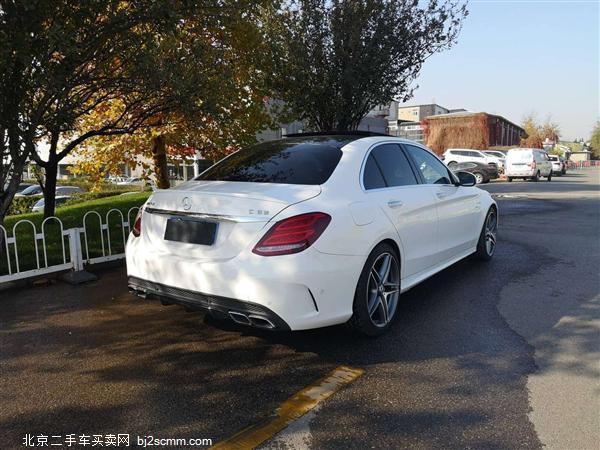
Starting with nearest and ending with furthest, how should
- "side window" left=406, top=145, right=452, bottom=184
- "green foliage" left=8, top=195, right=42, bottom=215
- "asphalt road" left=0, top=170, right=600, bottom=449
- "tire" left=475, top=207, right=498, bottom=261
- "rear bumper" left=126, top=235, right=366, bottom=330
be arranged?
1. "asphalt road" left=0, top=170, right=600, bottom=449
2. "rear bumper" left=126, top=235, right=366, bottom=330
3. "side window" left=406, top=145, right=452, bottom=184
4. "tire" left=475, top=207, right=498, bottom=261
5. "green foliage" left=8, top=195, right=42, bottom=215

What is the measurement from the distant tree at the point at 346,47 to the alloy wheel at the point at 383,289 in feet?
23.2

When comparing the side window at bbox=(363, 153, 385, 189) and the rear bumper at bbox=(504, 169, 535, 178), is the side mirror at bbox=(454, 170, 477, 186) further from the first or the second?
the rear bumper at bbox=(504, 169, 535, 178)

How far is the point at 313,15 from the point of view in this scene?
33.6ft

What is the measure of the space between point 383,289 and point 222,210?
1476 millimetres

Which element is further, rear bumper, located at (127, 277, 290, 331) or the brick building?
the brick building

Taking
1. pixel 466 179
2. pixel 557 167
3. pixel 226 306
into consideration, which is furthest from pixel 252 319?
pixel 557 167

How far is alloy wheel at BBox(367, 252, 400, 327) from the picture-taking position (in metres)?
3.80

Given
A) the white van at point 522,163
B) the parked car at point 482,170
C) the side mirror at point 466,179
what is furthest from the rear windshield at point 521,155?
the side mirror at point 466,179

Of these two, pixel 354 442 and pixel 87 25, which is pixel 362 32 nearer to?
pixel 87 25

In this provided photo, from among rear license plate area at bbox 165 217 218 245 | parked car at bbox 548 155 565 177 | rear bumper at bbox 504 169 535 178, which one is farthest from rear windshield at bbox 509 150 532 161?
rear license plate area at bbox 165 217 218 245

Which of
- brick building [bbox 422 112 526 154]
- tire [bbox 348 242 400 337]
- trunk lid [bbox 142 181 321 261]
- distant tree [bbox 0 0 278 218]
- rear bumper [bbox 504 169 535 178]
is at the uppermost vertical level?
brick building [bbox 422 112 526 154]

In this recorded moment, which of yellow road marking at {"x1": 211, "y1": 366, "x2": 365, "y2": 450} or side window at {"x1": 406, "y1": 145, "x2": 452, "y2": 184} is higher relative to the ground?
side window at {"x1": 406, "y1": 145, "x2": 452, "y2": 184}

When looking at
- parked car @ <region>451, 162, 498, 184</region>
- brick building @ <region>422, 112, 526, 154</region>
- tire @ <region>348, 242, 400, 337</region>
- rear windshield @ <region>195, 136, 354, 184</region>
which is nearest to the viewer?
tire @ <region>348, 242, 400, 337</region>

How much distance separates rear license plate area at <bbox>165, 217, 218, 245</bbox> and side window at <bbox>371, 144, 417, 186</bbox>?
65.0 inches
